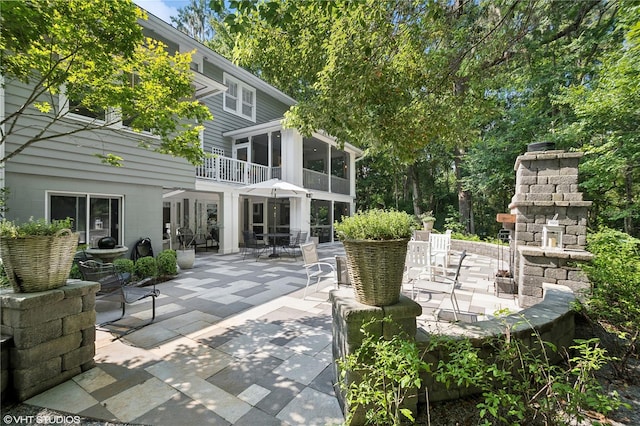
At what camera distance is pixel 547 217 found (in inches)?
174

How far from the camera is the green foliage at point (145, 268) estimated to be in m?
6.30

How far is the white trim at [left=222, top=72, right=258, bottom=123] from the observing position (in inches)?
466

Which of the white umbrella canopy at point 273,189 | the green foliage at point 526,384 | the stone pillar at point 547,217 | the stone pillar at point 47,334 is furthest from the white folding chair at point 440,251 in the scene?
the stone pillar at point 47,334

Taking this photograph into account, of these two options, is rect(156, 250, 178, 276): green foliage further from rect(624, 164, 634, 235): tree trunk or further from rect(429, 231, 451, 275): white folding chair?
rect(624, 164, 634, 235): tree trunk

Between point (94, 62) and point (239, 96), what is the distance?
994 centimetres

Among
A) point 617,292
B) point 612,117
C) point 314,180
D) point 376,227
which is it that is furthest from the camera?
point 314,180

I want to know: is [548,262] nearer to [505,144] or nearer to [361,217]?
[361,217]

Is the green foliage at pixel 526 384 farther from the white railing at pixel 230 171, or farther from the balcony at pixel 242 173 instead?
the white railing at pixel 230 171

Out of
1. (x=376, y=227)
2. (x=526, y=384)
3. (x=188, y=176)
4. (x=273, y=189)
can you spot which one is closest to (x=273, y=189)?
(x=273, y=189)

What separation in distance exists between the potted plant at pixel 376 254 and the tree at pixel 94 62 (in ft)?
10.7

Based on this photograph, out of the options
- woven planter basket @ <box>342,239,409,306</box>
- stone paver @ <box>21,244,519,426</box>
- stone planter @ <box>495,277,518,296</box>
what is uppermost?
woven planter basket @ <box>342,239,409,306</box>

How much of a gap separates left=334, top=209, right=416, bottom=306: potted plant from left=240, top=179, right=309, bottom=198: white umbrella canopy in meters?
7.13

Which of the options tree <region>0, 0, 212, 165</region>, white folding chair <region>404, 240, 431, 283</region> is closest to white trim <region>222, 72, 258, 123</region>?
tree <region>0, 0, 212, 165</region>

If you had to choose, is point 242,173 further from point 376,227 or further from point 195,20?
point 195,20
